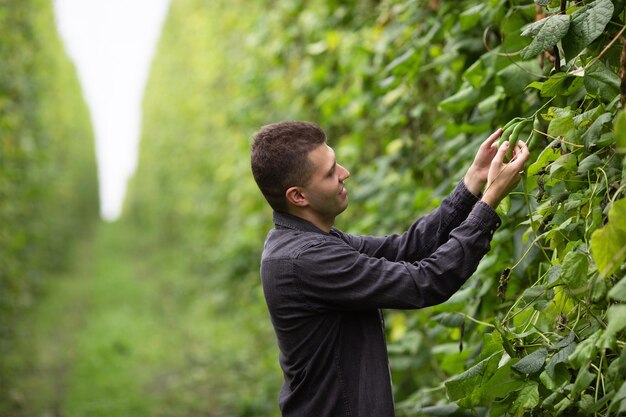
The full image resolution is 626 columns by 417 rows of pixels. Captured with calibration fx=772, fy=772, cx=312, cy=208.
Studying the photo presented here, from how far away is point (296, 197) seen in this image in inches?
86.1

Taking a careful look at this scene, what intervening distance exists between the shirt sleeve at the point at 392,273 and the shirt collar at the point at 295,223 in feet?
0.47

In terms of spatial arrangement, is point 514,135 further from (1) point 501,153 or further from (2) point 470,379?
(2) point 470,379

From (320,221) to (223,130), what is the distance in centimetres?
1055

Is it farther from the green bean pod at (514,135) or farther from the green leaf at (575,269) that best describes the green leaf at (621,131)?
the green bean pod at (514,135)

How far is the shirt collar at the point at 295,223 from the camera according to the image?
222cm

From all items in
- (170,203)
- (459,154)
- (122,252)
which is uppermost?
(459,154)

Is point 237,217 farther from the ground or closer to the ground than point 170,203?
farther from the ground

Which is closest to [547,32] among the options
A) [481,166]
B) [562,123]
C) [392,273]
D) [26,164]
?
[562,123]

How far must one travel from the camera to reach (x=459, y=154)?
276 cm

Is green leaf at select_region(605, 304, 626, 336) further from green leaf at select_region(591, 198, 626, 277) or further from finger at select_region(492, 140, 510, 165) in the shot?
finger at select_region(492, 140, 510, 165)

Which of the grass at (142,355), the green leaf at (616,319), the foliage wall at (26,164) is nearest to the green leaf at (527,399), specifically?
the green leaf at (616,319)

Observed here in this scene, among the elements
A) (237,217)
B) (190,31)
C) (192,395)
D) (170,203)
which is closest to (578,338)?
(192,395)

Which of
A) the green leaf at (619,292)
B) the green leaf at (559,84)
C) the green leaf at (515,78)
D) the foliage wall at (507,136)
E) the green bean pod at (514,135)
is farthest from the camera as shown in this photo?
the green leaf at (515,78)

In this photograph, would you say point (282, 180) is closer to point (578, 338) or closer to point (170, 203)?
point (578, 338)
